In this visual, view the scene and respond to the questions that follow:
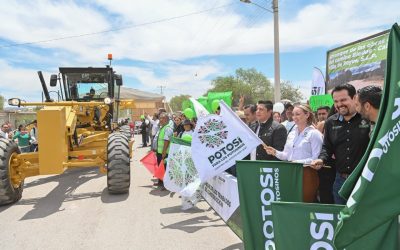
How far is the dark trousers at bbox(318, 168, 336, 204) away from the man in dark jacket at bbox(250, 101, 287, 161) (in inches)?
35.2

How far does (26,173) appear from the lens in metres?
6.99

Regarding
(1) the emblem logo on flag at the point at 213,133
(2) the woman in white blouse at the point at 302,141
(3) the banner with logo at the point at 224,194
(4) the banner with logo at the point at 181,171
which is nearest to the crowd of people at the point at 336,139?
(2) the woman in white blouse at the point at 302,141

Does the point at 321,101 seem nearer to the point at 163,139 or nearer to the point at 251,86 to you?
the point at 163,139

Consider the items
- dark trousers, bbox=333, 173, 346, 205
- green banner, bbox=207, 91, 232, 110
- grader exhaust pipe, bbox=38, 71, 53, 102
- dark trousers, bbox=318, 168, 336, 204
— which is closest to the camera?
dark trousers, bbox=333, 173, 346, 205

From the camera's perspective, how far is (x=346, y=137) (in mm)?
3496

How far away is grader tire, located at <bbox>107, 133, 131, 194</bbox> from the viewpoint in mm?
7125

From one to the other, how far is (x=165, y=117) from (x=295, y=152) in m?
4.67

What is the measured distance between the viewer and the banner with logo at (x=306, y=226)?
255cm

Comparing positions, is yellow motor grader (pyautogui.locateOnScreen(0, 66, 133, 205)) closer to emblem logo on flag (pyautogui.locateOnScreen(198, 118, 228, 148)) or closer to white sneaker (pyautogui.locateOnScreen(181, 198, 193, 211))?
white sneaker (pyautogui.locateOnScreen(181, 198, 193, 211))

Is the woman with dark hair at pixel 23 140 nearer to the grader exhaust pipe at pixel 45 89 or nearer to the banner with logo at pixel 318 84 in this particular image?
the grader exhaust pipe at pixel 45 89

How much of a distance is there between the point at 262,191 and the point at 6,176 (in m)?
5.04

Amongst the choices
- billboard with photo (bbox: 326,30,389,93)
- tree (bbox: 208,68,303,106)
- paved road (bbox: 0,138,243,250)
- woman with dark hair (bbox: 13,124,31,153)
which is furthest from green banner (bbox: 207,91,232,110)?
tree (bbox: 208,68,303,106)

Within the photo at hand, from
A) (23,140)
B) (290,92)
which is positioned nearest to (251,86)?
(290,92)

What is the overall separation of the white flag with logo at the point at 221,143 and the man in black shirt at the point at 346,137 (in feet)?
2.93
